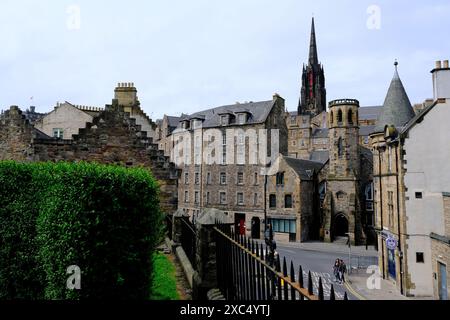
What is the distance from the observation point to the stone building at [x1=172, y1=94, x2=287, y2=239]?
147ft

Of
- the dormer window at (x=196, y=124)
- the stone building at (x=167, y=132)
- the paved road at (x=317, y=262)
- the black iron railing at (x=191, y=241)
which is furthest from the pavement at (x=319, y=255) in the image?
the stone building at (x=167, y=132)

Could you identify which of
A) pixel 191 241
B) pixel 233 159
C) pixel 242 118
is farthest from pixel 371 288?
pixel 242 118

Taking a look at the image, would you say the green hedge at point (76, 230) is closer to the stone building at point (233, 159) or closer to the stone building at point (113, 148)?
the stone building at point (113, 148)

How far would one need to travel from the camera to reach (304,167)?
1734 inches

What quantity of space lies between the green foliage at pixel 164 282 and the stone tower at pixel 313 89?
3830 inches

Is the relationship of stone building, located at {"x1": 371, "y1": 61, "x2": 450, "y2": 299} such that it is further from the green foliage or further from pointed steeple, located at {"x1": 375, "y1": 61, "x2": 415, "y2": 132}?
the green foliage

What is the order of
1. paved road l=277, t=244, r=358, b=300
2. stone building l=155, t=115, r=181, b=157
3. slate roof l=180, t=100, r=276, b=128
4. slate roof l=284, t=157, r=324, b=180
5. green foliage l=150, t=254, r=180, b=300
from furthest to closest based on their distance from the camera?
stone building l=155, t=115, r=181, b=157 < slate roof l=180, t=100, r=276, b=128 < slate roof l=284, t=157, r=324, b=180 < paved road l=277, t=244, r=358, b=300 < green foliage l=150, t=254, r=180, b=300

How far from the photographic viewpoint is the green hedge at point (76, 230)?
675 cm

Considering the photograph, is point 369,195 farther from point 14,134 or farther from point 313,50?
point 313,50

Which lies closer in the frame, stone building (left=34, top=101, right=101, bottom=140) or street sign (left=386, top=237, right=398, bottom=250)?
street sign (left=386, top=237, right=398, bottom=250)

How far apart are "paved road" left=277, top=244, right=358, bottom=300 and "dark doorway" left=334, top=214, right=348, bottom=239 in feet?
24.5

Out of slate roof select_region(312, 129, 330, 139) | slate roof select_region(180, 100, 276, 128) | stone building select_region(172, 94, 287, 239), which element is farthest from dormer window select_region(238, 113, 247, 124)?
slate roof select_region(312, 129, 330, 139)
